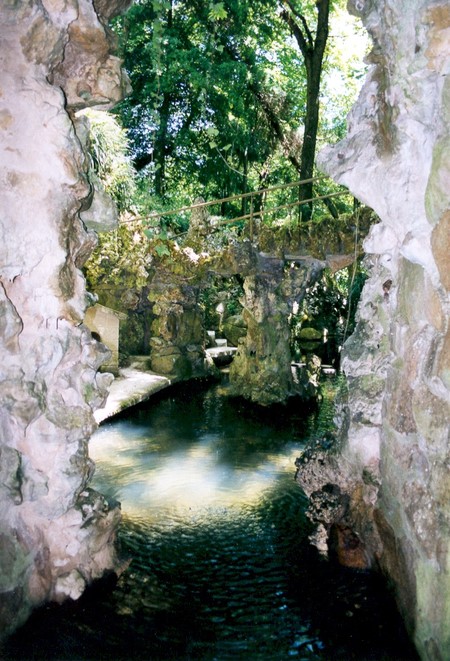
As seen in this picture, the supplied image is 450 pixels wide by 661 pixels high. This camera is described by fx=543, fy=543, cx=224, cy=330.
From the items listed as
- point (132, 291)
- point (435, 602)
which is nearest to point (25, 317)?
point (435, 602)

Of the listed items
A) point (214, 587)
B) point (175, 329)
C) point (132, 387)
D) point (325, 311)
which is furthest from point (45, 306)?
point (325, 311)

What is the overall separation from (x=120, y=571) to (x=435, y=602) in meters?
2.99

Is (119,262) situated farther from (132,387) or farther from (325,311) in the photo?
(325,311)

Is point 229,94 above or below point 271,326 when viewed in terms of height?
above

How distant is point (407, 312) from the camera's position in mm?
4309

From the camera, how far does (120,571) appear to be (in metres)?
5.34

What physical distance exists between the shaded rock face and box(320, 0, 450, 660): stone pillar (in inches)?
90.8

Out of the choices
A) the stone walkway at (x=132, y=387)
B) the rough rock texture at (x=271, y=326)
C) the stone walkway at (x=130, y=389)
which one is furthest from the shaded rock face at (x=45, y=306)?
the rough rock texture at (x=271, y=326)

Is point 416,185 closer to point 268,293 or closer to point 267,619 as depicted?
point 267,619

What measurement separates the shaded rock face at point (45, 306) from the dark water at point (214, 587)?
0.47m

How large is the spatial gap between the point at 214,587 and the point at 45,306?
3.19 metres

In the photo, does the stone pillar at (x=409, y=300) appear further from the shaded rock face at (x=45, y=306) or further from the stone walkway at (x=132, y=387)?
the stone walkway at (x=132, y=387)

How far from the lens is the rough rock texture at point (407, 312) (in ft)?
11.9

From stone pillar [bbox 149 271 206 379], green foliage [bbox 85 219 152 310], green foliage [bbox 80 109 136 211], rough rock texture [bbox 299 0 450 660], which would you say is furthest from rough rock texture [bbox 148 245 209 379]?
rough rock texture [bbox 299 0 450 660]
